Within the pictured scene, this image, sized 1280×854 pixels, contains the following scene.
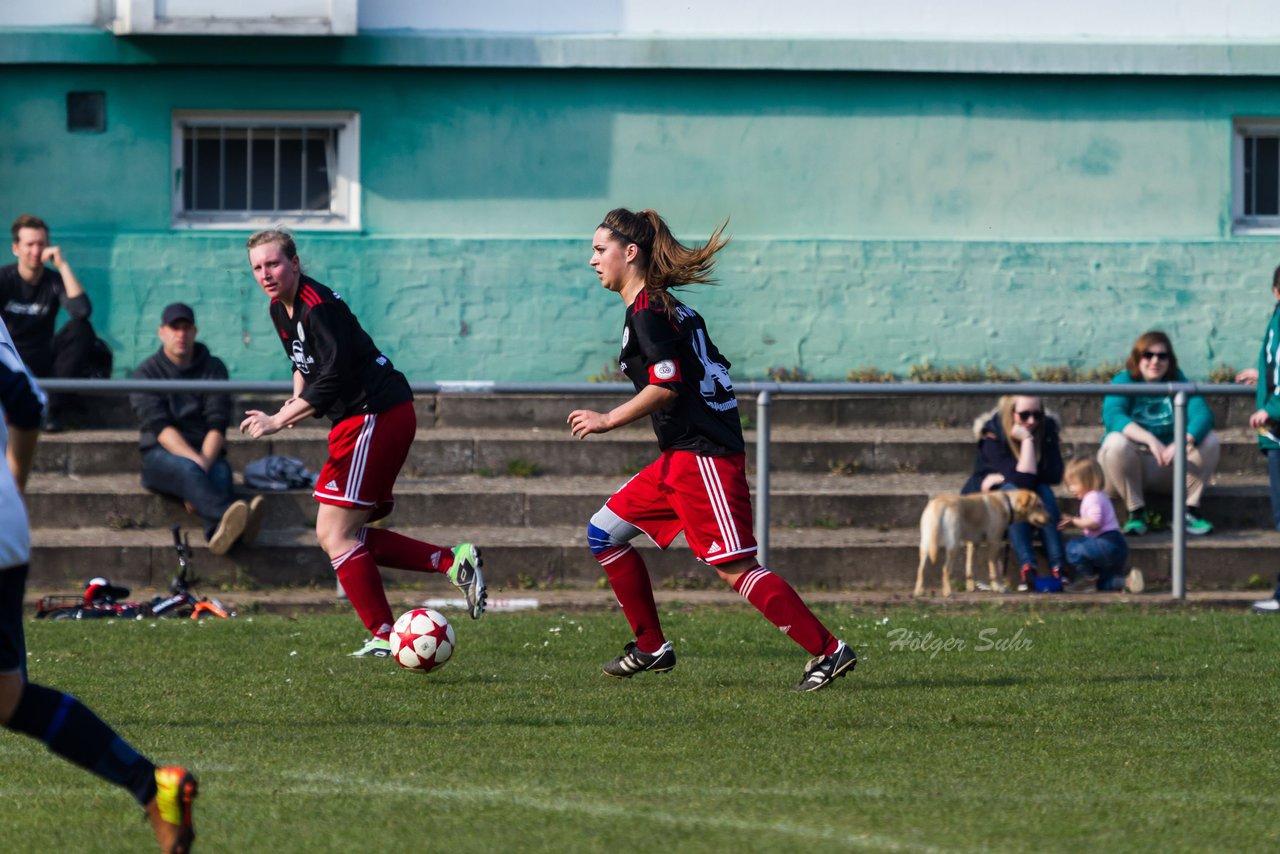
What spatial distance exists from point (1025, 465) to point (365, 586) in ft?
15.6

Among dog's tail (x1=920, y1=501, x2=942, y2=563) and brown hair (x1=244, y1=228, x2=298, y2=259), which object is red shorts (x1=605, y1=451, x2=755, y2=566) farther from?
dog's tail (x1=920, y1=501, x2=942, y2=563)

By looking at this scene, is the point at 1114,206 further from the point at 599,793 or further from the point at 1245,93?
the point at 599,793

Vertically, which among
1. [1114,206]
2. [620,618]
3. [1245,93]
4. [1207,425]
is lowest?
Answer: [620,618]

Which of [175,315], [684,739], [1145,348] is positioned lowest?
[684,739]

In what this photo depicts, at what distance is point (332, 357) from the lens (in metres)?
7.54

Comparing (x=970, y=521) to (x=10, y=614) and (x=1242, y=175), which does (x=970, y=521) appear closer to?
(x=1242, y=175)

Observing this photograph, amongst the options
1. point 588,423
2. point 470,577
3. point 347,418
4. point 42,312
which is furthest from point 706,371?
point 42,312

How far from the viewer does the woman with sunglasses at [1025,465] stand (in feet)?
34.9

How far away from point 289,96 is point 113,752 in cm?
1015

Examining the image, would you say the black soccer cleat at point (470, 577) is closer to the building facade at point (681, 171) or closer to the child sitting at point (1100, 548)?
the child sitting at point (1100, 548)

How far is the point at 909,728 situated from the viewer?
641cm

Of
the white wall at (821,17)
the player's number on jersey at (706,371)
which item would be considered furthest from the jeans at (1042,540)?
the white wall at (821,17)

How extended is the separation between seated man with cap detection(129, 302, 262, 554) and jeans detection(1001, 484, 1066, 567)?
4.65 meters

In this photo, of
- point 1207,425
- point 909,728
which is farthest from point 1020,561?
point 909,728
